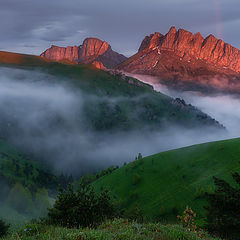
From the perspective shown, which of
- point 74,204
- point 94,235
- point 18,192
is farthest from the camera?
point 18,192

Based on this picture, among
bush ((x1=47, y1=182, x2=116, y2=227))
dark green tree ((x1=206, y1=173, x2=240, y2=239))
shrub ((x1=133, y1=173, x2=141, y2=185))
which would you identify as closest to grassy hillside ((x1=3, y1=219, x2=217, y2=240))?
bush ((x1=47, y1=182, x2=116, y2=227))

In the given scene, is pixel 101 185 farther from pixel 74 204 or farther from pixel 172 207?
pixel 74 204

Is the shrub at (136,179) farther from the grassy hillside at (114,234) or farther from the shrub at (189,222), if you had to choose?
the grassy hillside at (114,234)

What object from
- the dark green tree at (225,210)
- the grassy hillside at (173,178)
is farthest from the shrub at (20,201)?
the dark green tree at (225,210)

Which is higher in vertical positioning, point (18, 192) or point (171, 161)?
point (171, 161)

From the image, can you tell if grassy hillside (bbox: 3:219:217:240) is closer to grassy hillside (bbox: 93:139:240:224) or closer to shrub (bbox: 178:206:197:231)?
shrub (bbox: 178:206:197:231)

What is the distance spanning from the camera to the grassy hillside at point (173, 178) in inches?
4444

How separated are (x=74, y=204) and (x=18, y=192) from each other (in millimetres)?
201756

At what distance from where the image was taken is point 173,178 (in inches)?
5418

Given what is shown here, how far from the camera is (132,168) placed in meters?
165

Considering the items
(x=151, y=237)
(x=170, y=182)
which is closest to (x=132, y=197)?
(x=170, y=182)

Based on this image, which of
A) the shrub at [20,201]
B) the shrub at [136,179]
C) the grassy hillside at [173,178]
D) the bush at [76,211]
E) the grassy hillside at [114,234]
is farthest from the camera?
the shrub at [20,201]

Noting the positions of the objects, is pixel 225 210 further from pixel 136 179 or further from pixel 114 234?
pixel 136 179

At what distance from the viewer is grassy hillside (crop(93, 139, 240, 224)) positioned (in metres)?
113
